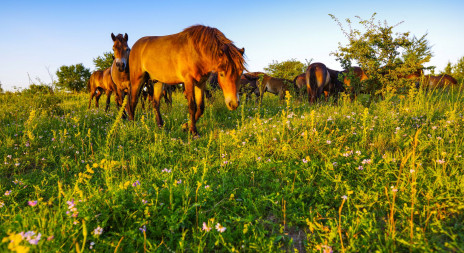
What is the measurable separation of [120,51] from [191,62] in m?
3.04

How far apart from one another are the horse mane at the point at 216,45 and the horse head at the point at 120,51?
8.33ft

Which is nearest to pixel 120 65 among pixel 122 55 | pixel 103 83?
pixel 122 55

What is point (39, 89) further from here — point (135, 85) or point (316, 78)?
point (316, 78)

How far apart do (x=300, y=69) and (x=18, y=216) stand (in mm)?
32006

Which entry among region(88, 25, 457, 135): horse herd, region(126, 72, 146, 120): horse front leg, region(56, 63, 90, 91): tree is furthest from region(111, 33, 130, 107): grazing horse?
region(56, 63, 90, 91): tree

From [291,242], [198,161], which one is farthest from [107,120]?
[291,242]

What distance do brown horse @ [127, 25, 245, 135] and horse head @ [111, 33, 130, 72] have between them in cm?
65

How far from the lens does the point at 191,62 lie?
4.64 metres

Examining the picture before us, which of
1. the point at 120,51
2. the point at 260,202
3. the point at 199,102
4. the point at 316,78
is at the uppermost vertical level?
the point at 120,51

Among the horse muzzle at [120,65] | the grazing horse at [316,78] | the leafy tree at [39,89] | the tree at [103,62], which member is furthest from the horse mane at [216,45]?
the tree at [103,62]

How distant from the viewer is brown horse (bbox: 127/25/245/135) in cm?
425

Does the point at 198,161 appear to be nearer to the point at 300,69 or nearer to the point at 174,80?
the point at 174,80

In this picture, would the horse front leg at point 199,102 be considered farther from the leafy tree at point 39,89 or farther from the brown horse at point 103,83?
the leafy tree at point 39,89

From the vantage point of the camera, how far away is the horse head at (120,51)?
626 centimetres
